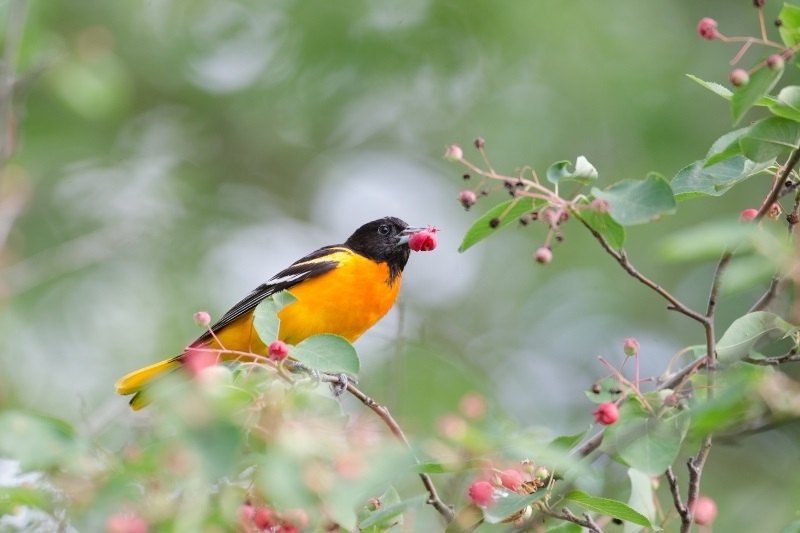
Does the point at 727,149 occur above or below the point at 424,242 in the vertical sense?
above

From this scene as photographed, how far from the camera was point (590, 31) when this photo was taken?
9.13 m

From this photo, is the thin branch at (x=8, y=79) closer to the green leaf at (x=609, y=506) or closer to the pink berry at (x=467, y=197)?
the pink berry at (x=467, y=197)

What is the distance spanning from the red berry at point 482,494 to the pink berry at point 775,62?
115 cm

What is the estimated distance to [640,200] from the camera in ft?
7.33

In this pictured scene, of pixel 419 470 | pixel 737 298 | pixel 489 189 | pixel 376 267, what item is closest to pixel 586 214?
pixel 489 189

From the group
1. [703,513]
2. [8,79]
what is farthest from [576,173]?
[8,79]

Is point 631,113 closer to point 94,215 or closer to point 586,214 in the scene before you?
point 94,215

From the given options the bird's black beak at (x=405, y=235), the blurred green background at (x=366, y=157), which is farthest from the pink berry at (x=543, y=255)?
the blurred green background at (x=366, y=157)

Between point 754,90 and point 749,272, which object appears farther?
point 754,90

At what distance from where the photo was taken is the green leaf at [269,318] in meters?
2.64

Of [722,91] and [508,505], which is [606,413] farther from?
[722,91]

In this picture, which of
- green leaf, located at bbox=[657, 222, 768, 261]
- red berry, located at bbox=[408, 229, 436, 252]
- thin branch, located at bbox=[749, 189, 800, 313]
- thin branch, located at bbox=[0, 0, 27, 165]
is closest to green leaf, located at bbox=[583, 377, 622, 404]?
thin branch, located at bbox=[749, 189, 800, 313]

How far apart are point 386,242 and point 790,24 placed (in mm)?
3488

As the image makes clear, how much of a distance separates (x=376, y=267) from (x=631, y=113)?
4.64m
